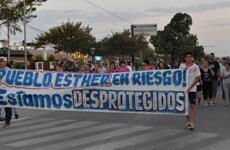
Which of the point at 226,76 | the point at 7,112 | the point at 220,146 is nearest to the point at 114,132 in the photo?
the point at 220,146

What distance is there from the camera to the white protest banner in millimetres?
12078

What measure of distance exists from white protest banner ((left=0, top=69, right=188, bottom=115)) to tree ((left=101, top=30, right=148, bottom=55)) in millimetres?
66261

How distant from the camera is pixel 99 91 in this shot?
12.6 metres

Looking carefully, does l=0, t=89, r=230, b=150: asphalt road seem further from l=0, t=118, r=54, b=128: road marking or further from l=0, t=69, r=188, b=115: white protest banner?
l=0, t=69, r=188, b=115: white protest banner

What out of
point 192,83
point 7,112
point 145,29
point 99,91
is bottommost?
point 7,112

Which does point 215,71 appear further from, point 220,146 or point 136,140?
point 220,146

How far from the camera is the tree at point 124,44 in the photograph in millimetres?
80500

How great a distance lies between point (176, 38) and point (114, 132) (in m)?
61.1

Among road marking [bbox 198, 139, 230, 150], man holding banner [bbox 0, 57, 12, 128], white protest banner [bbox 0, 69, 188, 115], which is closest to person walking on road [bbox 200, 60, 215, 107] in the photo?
white protest banner [bbox 0, 69, 188, 115]

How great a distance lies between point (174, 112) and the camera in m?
11.9

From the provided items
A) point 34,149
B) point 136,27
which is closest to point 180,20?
point 136,27

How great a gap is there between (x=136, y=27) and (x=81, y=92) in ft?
114

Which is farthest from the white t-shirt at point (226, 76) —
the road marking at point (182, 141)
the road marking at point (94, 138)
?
the road marking at point (182, 141)

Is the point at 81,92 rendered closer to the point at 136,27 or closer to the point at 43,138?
the point at 43,138
